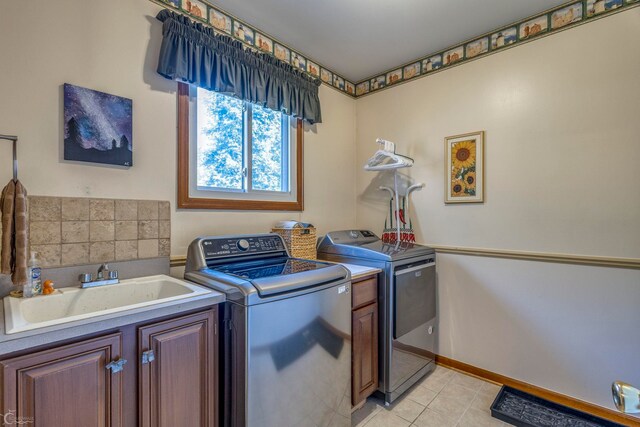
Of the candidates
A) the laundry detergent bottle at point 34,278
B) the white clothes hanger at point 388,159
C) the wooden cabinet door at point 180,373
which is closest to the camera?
the wooden cabinet door at point 180,373

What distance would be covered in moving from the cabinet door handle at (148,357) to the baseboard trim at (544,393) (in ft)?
7.42

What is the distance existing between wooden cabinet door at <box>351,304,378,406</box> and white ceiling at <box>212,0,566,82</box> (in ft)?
6.40

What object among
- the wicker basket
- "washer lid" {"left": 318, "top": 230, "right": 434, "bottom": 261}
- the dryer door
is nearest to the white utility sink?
the wicker basket

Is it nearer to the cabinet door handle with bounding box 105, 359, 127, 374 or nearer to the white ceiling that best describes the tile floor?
the cabinet door handle with bounding box 105, 359, 127, 374

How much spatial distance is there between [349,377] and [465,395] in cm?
100

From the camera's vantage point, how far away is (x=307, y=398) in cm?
145

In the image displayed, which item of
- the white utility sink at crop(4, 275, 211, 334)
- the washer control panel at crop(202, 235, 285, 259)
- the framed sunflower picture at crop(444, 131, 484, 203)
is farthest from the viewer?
the framed sunflower picture at crop(444, 131, 484, 203)

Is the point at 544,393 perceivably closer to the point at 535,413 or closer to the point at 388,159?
the point at 535,413

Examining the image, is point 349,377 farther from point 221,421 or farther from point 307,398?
point 221,421

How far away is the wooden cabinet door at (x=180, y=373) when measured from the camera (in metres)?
1.10

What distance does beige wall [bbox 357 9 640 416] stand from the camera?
1778 mm

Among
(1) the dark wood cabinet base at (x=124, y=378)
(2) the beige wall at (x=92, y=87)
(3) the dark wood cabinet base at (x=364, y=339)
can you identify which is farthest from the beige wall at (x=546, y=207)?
(1) the dark wood cabinet base at (x=124, y=378)

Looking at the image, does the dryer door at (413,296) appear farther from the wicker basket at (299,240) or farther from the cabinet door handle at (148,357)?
the cabinet door handle at (148,357)

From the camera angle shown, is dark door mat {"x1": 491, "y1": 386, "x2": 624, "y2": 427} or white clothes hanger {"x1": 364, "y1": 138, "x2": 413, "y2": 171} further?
white clothes hanger {"x1": 364, "y1": 138, "x2": 413, "y2": 171}
